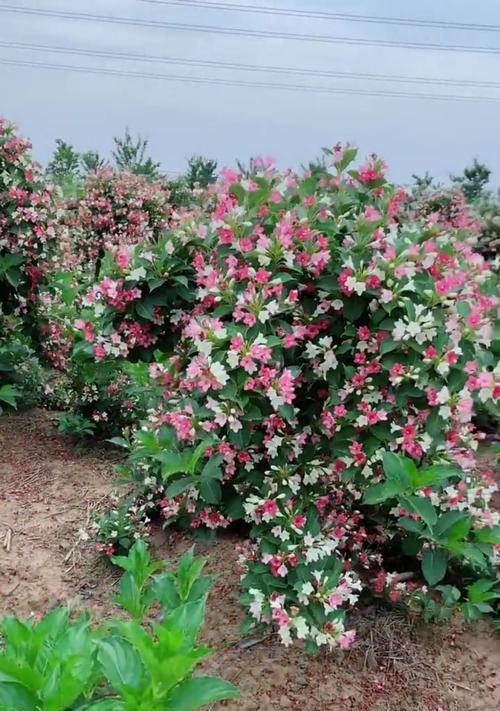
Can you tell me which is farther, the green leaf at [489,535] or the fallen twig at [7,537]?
the fallen twig at [7,537]

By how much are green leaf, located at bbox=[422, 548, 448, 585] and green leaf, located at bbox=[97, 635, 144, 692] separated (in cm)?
118

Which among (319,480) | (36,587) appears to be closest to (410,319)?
(319,480)

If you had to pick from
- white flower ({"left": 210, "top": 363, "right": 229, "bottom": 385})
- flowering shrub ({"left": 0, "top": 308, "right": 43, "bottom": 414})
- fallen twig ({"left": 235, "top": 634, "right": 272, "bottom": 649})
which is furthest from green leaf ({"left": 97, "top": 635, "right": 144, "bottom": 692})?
flowering shrub ({"left": 0, "top": 308, "right": 43, "bottom": 414})

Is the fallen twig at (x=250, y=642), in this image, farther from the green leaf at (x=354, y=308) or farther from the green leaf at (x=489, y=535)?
the green leaf at (x=354, y=308)

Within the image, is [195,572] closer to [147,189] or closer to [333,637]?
[333,637]

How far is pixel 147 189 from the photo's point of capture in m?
7.35

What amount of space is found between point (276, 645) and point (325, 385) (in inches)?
31.4

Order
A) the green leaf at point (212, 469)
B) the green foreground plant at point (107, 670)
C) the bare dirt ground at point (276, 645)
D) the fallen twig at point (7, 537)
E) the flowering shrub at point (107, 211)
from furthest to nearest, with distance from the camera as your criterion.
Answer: the flowering shrub at point (107, 211)
the fallen twig at point (7, 537)
the bare dirt ground at point (276, 645)
the green leaf at point (212, 469)
the green foreground plant at point (107, 670)

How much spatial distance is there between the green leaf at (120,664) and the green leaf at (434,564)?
1.18 m

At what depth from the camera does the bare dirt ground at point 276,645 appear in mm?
1888

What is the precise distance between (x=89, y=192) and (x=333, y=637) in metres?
6.18

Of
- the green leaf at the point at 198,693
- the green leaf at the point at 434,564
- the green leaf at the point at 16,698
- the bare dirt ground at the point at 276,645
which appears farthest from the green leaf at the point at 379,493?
the green leaf at the point at 16,698

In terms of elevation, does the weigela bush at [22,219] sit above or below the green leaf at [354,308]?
above

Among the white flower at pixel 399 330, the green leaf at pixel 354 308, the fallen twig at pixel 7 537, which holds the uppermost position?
the green leaf at pixel 354 308
